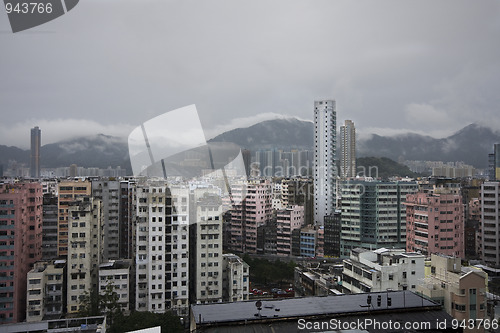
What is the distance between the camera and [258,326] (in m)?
2.29

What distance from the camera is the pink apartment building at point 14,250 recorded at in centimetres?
604

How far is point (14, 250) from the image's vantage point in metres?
6.27

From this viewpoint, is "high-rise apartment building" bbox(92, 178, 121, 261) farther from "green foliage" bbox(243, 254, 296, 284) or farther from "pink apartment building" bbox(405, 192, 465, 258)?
"pink apartment building" bbox(405, 192, 465, 258)

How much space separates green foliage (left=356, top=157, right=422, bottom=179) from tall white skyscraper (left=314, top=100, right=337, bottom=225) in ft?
18.2

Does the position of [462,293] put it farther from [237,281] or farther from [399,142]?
[399,142]

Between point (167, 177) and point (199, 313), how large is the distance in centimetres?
483

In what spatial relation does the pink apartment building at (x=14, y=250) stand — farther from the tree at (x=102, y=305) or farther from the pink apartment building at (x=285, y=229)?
the pink apartment building at (x=285, y=229)

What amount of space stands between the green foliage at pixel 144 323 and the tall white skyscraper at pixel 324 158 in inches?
341

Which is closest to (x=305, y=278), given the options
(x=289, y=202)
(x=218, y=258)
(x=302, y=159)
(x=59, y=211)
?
(x=218, y=258)

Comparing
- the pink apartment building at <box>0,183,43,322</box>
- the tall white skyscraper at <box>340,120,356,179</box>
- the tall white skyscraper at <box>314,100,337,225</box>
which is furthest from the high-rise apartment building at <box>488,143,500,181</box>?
the pink apartment building at <box>0,183,43,322</box>

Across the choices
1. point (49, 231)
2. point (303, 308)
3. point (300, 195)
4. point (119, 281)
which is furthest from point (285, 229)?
point (303, 308)

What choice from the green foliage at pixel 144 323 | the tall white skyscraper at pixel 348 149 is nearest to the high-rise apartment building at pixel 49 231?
the green foliage at pixel 144 323

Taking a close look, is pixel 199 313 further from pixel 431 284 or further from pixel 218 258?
pixel 218 258

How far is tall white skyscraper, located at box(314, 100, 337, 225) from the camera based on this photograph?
1341cm
